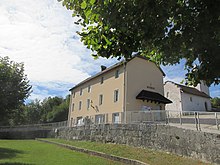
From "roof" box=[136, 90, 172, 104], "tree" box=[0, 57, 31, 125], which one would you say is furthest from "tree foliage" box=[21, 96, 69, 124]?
"roof" box=[136, 90, 172, 104]

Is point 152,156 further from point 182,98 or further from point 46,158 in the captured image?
point 182,98

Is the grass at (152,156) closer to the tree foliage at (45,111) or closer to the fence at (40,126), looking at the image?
the fence at (40,126)

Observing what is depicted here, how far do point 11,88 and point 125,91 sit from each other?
16.3 metres

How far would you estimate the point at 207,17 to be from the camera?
459cm

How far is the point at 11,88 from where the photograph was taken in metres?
27.9

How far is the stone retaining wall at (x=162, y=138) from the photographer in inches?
392

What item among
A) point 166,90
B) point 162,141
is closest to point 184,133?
point 162,141

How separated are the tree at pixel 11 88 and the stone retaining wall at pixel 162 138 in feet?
40.0

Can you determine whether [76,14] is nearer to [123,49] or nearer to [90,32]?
[90,32]

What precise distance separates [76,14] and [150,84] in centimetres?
2295

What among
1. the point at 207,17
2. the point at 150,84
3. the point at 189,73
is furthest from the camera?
the point at 150,84

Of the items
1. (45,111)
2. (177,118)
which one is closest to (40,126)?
(177,118)

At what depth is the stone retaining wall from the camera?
9.95m

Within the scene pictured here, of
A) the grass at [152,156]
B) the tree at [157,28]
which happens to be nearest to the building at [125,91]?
the grass at [152,156]
